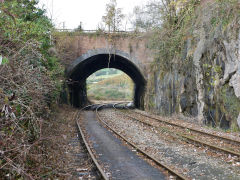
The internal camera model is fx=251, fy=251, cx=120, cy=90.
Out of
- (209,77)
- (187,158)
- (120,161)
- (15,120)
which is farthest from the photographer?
(209,77)

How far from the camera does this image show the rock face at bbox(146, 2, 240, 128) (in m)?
10.3

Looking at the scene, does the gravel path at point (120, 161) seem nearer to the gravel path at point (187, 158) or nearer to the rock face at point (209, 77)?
the gravel path at point (187, 158)

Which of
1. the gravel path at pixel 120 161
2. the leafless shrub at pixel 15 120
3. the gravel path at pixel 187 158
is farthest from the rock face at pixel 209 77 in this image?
the leafless shrub at pixel 15 120

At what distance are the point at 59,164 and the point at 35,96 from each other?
175cm

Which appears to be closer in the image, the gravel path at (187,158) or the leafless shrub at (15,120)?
the leafless shrub at (15,120)

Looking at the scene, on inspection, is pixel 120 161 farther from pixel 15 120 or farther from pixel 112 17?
pixel 112 17

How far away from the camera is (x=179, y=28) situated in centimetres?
1758

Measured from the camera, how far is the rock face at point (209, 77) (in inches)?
406

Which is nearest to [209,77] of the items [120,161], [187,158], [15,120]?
[187,158]

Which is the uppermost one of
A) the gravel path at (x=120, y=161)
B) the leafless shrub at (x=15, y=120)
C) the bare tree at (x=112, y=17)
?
the bare tree at (x=112, y=17)

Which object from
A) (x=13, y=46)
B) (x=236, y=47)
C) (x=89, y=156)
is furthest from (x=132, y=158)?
(x=236, y=47)

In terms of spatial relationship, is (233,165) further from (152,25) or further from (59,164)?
(152,25)

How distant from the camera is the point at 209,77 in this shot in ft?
38.9

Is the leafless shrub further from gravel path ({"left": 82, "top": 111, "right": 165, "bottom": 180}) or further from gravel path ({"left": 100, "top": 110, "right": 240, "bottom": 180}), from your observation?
gravel path ({"left": 100, "top": 110, "right": 240, "bottom": 180})
